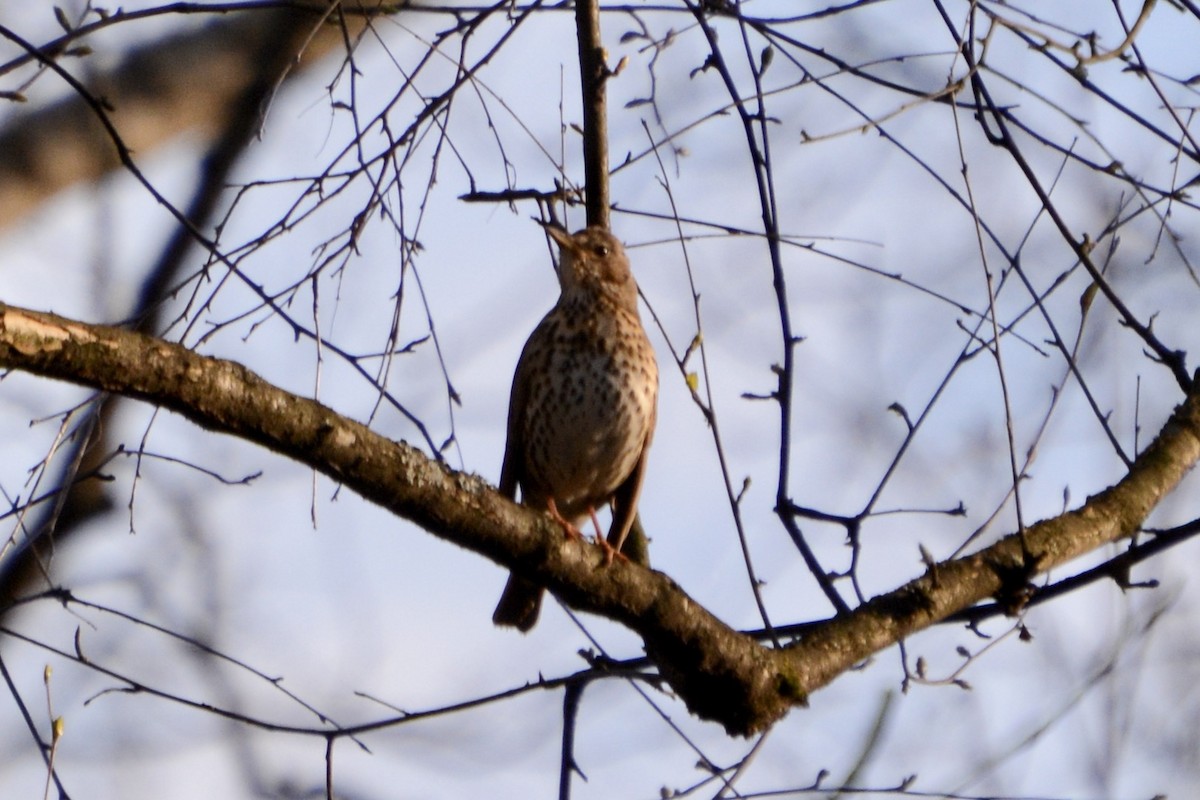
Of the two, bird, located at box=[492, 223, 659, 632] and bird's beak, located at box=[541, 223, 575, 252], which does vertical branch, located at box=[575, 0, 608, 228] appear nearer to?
bird's beak, located at box=[541, 223, 575, 252]

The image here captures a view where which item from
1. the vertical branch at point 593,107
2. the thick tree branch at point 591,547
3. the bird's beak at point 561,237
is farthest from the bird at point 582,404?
the thick tree branch at point 591,547

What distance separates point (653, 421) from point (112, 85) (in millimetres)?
2444

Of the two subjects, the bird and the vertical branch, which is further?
the bird

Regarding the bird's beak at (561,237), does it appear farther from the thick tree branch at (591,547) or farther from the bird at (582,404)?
the thick tree branch at (591,547)

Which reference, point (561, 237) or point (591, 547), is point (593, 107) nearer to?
point (561, 237)

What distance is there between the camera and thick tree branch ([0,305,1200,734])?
9.23ft

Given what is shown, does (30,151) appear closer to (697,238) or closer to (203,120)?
(203,120)

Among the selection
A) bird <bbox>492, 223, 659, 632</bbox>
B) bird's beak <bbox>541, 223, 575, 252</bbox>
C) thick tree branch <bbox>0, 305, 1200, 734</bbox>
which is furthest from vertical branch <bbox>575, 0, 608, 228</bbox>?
thick tree branch <bbox>0, 305, 1200, 734</bbox>

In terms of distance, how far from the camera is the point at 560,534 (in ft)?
11.4

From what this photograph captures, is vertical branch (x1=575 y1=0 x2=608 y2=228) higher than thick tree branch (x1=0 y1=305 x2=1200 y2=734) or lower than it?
higher

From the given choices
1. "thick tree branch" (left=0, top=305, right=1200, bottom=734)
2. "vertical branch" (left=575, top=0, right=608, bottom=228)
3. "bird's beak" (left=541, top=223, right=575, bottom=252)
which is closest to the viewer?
"thick tree branch" (left=0, top=305, right=1200, bottom=734)

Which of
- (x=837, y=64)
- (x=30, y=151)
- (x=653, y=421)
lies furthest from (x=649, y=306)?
(x=30, y=151)

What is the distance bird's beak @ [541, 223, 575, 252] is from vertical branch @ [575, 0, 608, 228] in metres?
0.20

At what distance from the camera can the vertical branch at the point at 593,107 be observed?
477 cm
